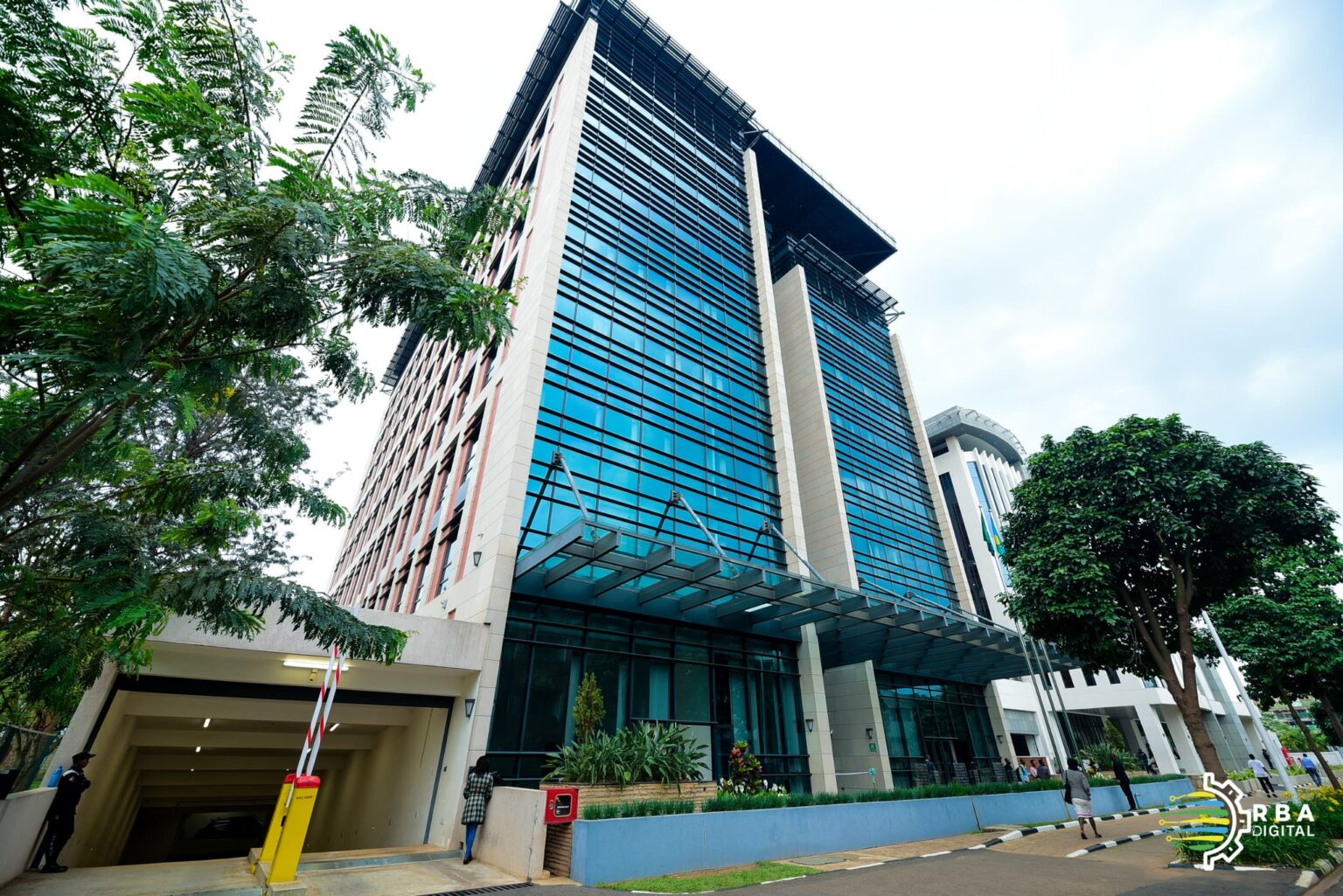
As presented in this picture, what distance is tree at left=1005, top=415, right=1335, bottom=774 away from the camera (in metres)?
14.6

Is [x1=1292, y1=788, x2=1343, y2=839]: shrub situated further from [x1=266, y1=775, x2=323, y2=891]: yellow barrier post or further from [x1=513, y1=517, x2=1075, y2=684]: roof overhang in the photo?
[x1=266, y1=775, x2=323, y2=891]: yellow barrier post

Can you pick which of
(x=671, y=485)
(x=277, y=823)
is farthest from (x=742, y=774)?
(x=277, y=823)

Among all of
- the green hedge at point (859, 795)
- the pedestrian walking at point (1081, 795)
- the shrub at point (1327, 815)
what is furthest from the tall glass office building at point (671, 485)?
the shrub at point (1327, 815)

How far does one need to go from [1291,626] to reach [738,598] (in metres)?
22.3

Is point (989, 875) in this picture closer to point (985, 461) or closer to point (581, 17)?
point (581, 17)

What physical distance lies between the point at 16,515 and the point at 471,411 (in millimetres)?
14403

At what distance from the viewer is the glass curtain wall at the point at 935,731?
72.2 feet

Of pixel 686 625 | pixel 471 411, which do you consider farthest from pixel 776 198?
pixel 686 625

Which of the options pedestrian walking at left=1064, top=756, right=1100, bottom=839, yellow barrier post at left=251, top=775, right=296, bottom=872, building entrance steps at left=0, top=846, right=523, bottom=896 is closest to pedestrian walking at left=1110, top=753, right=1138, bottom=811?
pedestrian walking at left=1064, top=756, right=1100, bottom=839

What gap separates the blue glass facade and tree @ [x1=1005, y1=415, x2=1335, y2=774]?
9.10m

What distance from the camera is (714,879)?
920cm

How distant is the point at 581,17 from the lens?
1200 inches

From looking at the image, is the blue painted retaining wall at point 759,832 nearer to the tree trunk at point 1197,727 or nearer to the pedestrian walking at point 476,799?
the pedestrian walking at point 476,799

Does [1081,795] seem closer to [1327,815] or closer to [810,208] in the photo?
[1327,815]
